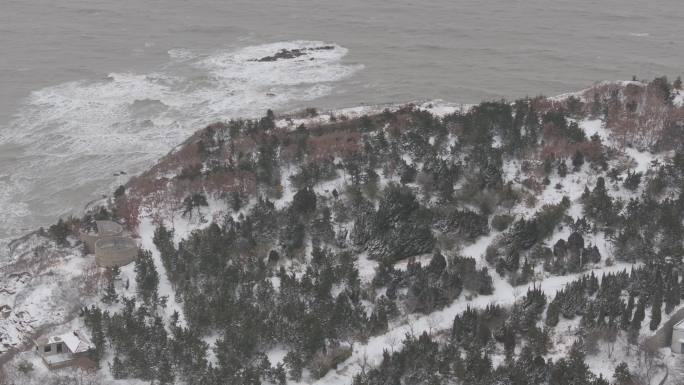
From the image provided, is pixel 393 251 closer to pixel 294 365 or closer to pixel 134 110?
pixel 294 365

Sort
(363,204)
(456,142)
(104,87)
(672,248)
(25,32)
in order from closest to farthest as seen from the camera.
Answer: (672,248), (363,204), (456,142), (104,87), (25,32)

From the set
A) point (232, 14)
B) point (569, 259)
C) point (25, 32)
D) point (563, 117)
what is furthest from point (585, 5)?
point (569, 259)

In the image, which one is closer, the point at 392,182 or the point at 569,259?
the point at 569,259

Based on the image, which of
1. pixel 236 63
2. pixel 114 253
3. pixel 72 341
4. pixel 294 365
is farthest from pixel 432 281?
pixel 236 63

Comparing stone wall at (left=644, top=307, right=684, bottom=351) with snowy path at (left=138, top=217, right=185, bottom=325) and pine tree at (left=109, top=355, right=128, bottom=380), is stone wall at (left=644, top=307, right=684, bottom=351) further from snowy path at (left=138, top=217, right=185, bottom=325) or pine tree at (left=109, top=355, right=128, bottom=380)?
pine tree at (left=109, top=355, right=128, bottom=380)

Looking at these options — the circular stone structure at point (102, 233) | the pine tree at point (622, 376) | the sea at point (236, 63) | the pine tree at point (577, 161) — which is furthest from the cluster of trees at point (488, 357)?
the sea at point (236, 63)

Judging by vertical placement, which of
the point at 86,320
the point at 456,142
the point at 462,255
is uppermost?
the point at 456,142

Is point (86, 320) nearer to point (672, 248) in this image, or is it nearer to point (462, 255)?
point (462, 255)

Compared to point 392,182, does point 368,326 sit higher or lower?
lower
